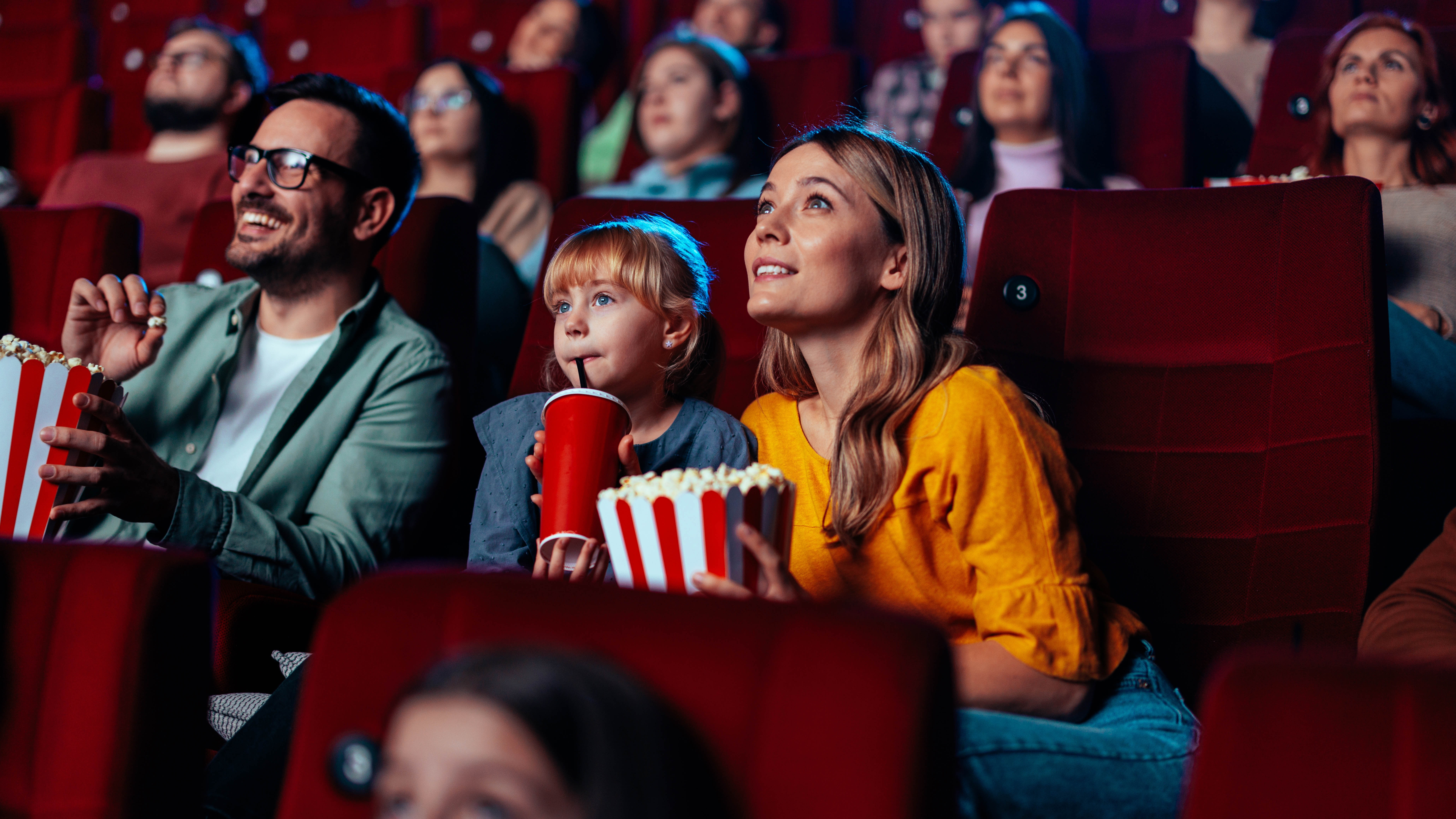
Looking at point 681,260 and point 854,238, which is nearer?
point 854,238

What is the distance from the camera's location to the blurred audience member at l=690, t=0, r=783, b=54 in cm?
260

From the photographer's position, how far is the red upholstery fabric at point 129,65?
2.85 m

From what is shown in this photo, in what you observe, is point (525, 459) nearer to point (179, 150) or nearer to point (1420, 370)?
point (1420, 370)

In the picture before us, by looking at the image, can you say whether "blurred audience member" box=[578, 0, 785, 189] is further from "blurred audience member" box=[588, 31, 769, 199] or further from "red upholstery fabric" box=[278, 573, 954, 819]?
"red upholstery fabric" box=[278, 573, 954, 819]

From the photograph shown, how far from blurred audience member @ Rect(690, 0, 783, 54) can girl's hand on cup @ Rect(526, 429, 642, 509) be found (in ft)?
6.29

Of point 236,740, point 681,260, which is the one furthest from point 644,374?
point 236,740

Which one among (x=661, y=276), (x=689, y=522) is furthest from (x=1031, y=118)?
(x=689, y=522)

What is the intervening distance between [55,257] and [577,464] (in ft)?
3.49

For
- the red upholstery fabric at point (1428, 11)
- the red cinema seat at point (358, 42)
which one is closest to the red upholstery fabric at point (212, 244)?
the red cinema seat at point (358, 42)

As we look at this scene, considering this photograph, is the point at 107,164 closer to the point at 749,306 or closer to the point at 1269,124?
the point at 749,306

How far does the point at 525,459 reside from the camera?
3.09 feet

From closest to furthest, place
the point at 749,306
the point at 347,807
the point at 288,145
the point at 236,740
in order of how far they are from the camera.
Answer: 1. the point at 347,807
2. the point at 236,740
3. the point at 749,306
4. the point at 288,145

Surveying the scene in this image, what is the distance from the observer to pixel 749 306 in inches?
34.1

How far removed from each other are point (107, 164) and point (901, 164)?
186cm
